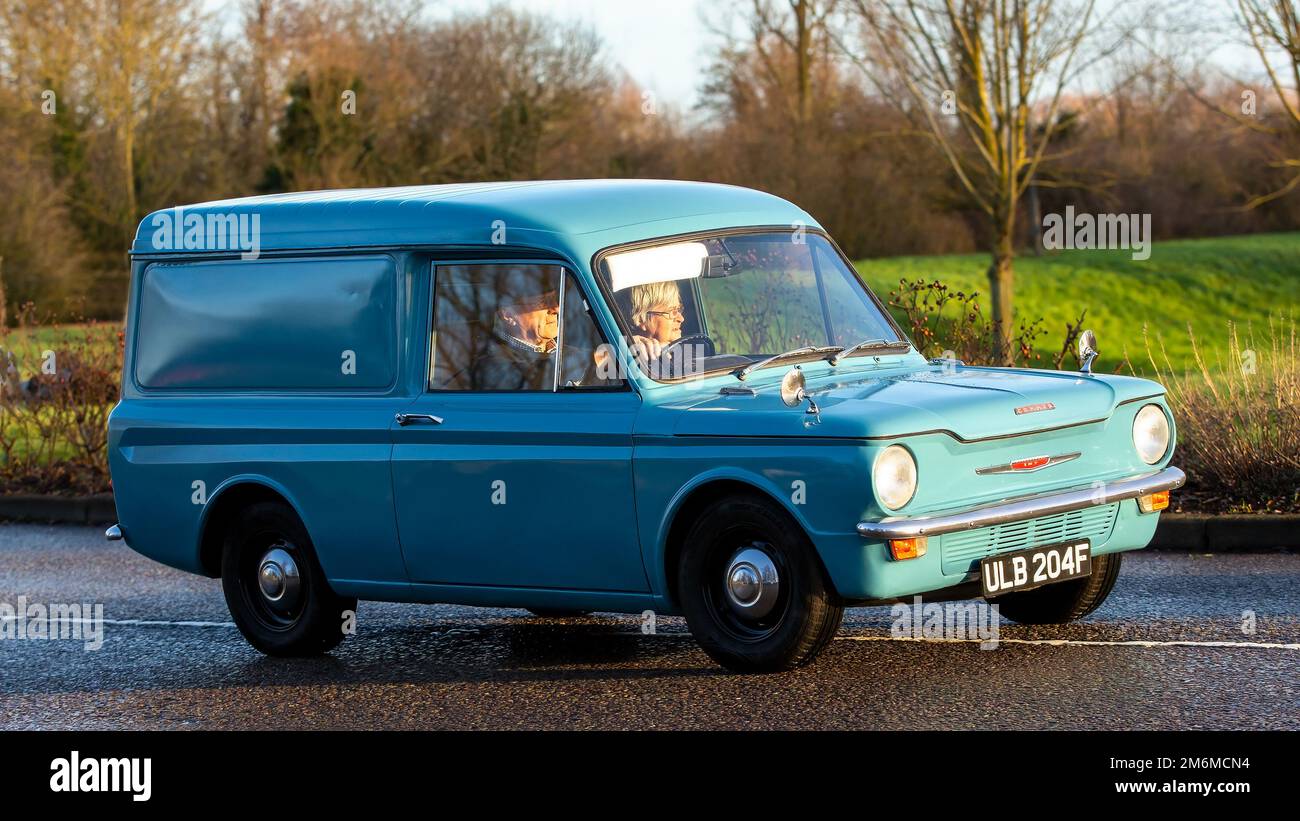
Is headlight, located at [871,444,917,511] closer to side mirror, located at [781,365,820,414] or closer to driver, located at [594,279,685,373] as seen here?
side mirror, located at [781,365,820,414]

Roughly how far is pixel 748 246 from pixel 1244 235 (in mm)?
43612

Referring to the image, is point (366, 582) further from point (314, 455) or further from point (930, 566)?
point (930, 566)

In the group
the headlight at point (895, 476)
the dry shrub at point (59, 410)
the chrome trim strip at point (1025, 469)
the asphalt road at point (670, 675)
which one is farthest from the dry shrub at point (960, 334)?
the dry shrub at point (59, 410)

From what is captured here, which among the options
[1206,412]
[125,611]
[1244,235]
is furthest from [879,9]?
[1244,235]

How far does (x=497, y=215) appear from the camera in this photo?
7.48 m

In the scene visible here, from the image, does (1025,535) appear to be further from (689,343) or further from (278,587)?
(278,587)

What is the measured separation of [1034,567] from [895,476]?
797mm

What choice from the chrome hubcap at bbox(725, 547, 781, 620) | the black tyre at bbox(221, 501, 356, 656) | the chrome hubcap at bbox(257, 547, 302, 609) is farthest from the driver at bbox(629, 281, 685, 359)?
the chrome hubcap at bbox(257, 547, 302, 609)

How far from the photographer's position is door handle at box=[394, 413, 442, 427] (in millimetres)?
7477

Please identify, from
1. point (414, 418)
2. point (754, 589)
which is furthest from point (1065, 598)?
point (414, 418)

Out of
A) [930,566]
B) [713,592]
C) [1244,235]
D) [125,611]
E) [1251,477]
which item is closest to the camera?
[930,566]

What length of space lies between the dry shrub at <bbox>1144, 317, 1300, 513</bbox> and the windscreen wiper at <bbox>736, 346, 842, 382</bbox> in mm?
4251

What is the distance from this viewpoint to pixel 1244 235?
47906 mm

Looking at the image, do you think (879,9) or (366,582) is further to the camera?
(879,9)
